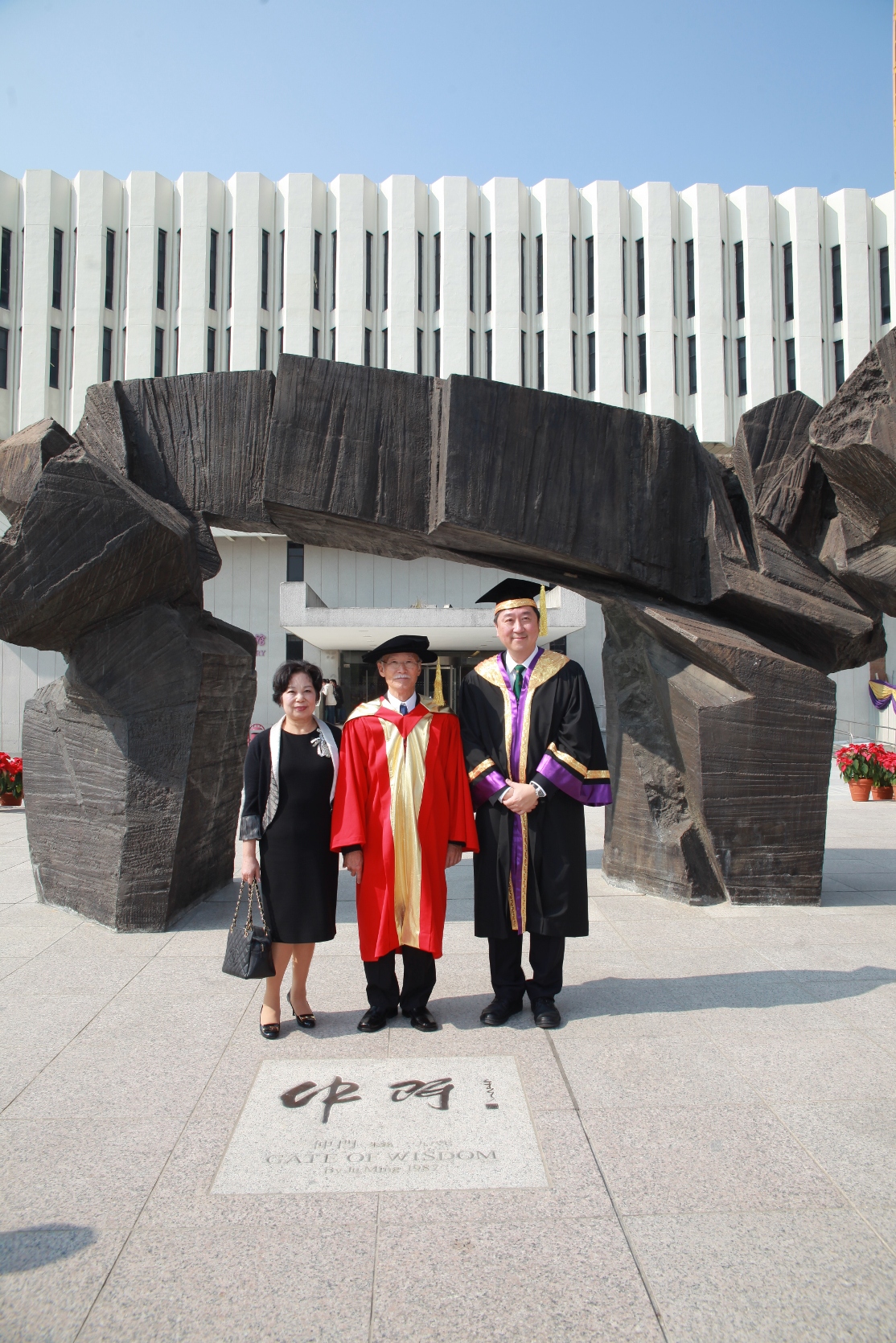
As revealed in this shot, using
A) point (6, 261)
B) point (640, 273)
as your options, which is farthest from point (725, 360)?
point (6, 261)

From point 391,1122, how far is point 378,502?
3.22m

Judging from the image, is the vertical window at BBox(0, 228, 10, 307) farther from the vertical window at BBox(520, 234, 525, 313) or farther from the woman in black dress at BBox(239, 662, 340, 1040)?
the woman in black dress at BBox(239, 662, 340, 1040)

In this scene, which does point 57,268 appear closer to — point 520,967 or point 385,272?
point 385,272

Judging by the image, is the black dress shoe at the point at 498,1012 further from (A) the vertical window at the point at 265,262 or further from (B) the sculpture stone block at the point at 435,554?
(A) the vertical window at the point at 265,262

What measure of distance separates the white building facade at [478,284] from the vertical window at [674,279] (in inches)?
2.1

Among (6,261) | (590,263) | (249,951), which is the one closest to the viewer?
(249,951)

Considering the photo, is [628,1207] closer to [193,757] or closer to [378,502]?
[193,757]

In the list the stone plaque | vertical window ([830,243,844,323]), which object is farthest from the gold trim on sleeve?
vertical window ([830,243,844,323])

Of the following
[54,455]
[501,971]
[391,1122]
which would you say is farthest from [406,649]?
[54,455]

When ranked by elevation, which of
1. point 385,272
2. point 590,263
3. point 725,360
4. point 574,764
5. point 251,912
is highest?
point 590,263

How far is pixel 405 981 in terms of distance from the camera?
322cm

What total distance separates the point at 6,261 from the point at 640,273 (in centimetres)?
1763

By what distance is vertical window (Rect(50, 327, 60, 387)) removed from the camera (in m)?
21.6

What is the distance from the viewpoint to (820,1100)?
2531 millimetres
